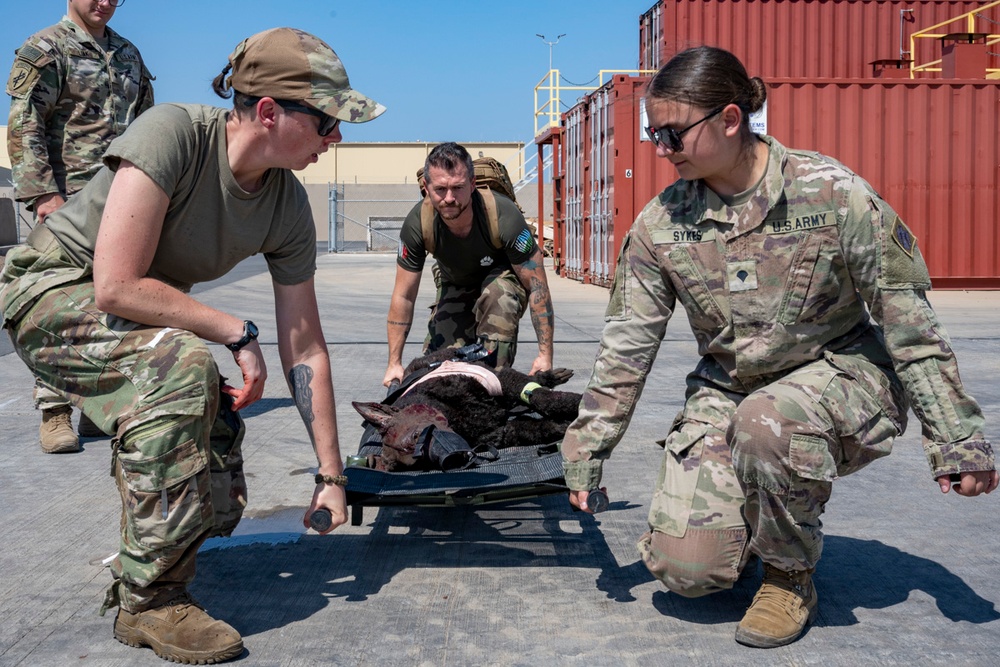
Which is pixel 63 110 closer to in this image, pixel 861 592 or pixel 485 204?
pixel 485 204

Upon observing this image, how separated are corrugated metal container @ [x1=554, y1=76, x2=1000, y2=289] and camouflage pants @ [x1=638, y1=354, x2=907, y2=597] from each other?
44.5ft

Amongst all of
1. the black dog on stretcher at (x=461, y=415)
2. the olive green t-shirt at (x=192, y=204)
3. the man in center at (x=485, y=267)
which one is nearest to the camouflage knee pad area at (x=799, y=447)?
the black dog on stretcher at (x=461, y=415)

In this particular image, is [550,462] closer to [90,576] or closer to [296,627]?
[296,627]

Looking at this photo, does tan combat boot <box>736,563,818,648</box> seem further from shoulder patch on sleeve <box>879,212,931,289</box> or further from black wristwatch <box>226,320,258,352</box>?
black wristwatch <box>226,320,258,352</box>

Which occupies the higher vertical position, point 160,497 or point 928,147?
point 928,147

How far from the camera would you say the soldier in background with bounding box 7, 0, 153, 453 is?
5117mm

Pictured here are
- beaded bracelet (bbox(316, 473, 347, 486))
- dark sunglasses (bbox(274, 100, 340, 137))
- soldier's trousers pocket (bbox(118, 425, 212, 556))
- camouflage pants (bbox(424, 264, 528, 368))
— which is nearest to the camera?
soldier's trousers pocket (bbox(118, 425, 212, 556))

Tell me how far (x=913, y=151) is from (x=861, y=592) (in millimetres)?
14936

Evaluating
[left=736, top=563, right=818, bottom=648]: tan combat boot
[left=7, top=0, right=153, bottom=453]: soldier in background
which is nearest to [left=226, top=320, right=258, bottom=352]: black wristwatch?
[left=736, top=563, right=818, bottom=648]: tan combat boot

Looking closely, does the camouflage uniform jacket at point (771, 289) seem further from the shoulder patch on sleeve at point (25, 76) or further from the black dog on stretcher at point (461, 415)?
the shoulder patch on sleeve at point (25, 76)

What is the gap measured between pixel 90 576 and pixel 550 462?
1.54 metres

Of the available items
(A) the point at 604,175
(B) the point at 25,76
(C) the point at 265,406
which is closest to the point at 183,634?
(B) the point at 25,76

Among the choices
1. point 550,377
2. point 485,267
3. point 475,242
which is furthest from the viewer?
point 485,267

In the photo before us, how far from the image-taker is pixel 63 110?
529 cm
